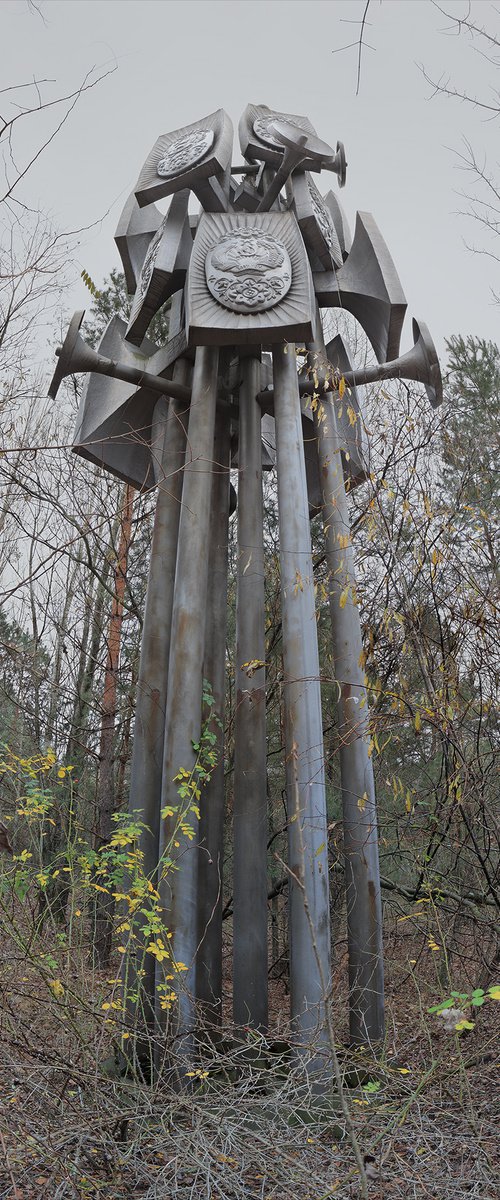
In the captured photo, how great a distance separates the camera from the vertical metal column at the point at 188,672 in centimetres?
474

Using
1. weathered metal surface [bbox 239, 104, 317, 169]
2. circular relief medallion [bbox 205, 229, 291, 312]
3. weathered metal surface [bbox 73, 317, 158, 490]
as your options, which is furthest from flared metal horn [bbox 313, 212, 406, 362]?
weathered metal surface [bbox 73, 317, 158, 490]

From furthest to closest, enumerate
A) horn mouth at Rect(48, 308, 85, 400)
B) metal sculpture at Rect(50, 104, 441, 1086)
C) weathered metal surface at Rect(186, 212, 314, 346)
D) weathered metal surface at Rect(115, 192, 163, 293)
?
weathered metal surface at Rect(115, 192, 163, 293), horn mouth at Rect(48, 308, 85, 400), weathered metal surface at Rect(186, 212, 314, 346), metal sculpture at Rect(50, 104, 441, 1086)

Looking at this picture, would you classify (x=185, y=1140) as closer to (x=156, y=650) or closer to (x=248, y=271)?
(x=156, y=650)

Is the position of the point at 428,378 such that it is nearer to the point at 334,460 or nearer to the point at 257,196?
the point at 334,460

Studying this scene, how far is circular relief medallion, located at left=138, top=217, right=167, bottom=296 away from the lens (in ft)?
20.8

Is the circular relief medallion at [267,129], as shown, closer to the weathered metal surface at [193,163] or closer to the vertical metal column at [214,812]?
the weathered metal surface at [193,163]

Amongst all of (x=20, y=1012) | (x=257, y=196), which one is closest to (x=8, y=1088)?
(x=20, y=1012)

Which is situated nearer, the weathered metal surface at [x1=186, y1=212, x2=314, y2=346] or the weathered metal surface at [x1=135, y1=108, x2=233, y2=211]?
the weathered metal surface at [x1=186, y1=212, x2=314, y2=346]

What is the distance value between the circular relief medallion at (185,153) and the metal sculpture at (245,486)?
0.02 m

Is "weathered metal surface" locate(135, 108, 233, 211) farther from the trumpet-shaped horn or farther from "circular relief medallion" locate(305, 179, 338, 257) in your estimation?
the trumpet-shaped horn

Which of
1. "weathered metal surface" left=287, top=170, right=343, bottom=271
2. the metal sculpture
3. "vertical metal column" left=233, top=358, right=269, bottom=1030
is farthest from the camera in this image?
"weathered metal surface" left=287, top=170, right=343, bottom=271

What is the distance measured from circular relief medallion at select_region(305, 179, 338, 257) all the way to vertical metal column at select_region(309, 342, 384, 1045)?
145 centimetres

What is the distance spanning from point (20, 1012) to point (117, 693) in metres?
5.60

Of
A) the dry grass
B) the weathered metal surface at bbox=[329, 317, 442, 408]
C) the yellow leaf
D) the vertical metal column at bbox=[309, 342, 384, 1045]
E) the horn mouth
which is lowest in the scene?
the dry grass
